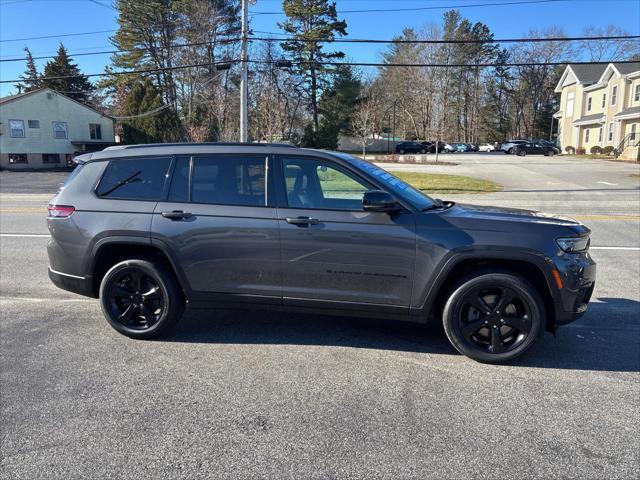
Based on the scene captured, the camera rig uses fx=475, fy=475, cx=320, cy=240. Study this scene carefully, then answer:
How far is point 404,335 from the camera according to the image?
15.0 feet

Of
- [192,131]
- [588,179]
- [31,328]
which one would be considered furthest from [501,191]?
[192,131]

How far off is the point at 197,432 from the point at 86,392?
1.06m

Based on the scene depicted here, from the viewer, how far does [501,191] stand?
19.4 m

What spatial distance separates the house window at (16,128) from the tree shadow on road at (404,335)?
140ft

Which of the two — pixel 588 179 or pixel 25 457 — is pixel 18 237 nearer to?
pixel 25 457

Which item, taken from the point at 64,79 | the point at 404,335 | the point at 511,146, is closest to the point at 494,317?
the point at 404,335

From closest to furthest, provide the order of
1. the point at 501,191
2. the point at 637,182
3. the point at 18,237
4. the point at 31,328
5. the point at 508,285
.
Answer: the point at 508,285
the point at 31,328
the point at 18,237
the point at 501,191
the point at 637,182

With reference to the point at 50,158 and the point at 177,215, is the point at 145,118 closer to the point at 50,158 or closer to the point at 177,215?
the point at 50,158

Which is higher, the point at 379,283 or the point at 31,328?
the point at 379,283

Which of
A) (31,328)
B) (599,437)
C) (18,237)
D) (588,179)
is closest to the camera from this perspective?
(599,437)

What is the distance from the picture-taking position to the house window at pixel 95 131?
44469 millimetres

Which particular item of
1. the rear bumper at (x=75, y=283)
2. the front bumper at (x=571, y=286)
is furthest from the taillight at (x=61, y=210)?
the front bumper at (x=571, y=286)

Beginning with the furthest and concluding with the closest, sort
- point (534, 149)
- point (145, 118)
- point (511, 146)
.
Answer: point (511, 146), point (534, 149), point (145, 118)

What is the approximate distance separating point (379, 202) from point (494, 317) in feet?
4.43
